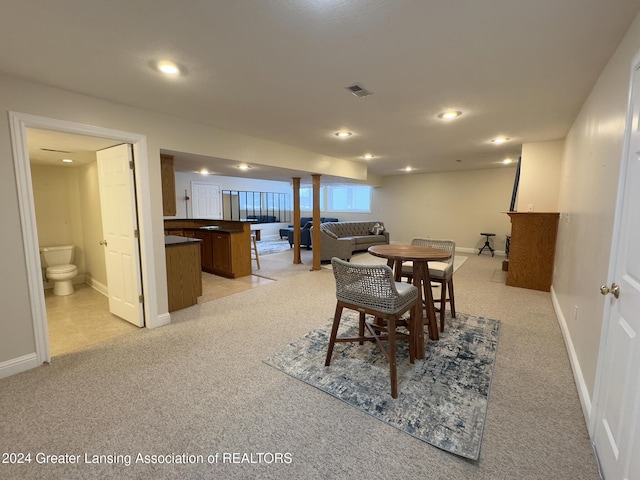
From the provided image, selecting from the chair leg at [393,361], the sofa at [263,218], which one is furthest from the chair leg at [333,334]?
the sofa at [263,218]

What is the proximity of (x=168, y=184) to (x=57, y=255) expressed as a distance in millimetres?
2332

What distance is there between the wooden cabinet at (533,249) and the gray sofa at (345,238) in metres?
3.27

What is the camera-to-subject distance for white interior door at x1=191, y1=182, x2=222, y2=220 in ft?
26.7

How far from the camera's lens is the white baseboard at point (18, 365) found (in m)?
2.21

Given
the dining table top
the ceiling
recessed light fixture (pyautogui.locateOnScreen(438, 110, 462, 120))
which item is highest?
recessed light fixture (pyautogui.locateOnScreen(438, 110, 462, 120))

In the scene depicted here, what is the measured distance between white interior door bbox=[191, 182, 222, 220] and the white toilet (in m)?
3.87

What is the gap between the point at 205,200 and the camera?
8.44 meters

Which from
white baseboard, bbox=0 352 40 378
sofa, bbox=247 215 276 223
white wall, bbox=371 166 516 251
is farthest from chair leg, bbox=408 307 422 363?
sofa, bbox=247 215 276 223

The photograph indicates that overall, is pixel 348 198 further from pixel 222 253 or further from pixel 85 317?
pixel 85 317

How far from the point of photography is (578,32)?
162cm

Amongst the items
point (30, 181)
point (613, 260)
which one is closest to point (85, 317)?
point (30, 181)

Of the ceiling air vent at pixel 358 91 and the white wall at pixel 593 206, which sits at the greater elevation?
the ceiling air vent at pixel 358 91

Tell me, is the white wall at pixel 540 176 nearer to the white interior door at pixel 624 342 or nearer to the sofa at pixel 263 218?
the white interior door at pixel 624 342

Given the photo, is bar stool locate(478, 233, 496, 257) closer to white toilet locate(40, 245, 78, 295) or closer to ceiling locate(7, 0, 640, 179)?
ceiling locate(7, 0, 640, 179)
